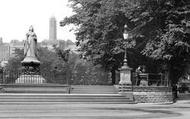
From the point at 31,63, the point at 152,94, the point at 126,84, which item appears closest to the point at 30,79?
the point at 31,63

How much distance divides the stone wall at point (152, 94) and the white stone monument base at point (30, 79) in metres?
9.69

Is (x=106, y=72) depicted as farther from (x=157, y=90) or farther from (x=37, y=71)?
(x=157, y=90)

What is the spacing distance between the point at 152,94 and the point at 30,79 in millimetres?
11581

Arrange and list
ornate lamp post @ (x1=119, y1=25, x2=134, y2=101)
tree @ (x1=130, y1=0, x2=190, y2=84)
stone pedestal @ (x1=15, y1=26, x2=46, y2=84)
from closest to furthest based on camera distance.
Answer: ornate lamp post @ (x1=119, y1=25, x2=134, y2=101)
tree @ (x1=130, y1=0, x2=190, y2=84)
stone pedestal @ (x1=15, y1=26, x2=46, y2=84)

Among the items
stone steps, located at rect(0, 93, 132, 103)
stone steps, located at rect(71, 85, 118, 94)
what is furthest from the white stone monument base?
stone steps, located at rect(0, 93, 132, 103)

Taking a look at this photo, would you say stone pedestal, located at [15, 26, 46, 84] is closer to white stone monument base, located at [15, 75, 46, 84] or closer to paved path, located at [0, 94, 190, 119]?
white stone monument base, located at [15, 75, 46, 84]

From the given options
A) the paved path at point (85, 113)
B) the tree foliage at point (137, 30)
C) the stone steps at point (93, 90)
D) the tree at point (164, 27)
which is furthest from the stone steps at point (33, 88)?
the tree at point (164, 27)

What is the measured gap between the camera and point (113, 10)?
1591 inches

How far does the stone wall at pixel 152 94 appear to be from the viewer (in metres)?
35.0

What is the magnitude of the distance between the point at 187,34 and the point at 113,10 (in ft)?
24.7

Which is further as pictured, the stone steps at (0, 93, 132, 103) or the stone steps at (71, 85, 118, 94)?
the stone steps at (71, 85, 118, 94)

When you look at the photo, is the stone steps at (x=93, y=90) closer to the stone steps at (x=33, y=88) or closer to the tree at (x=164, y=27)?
the stone steps at (x=33, y=88)

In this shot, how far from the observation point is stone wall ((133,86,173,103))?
3503cm

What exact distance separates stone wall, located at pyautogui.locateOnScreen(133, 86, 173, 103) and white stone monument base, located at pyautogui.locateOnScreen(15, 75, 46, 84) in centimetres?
969
